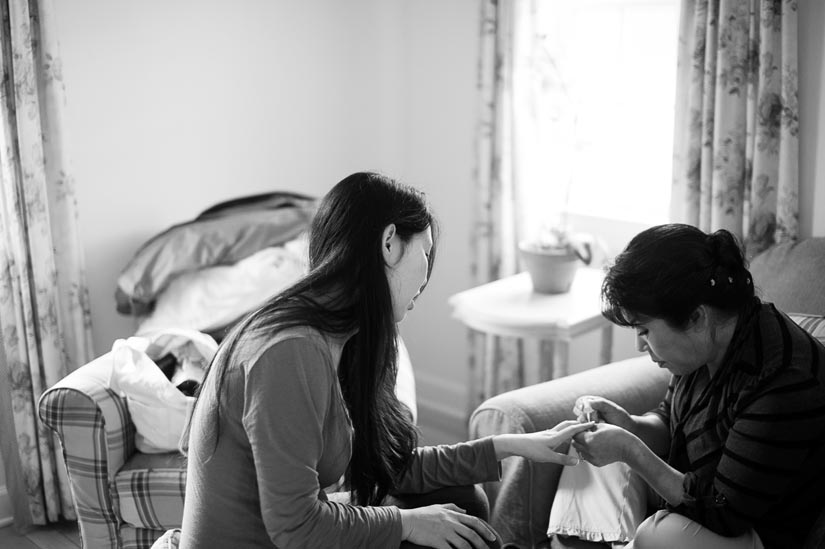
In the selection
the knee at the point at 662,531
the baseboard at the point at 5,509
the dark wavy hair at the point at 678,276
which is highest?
the dark wavy hair at the point at 678,276

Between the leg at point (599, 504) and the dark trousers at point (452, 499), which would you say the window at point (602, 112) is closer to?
the leg at point (599, 504)

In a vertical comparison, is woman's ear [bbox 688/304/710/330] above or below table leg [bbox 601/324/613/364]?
above

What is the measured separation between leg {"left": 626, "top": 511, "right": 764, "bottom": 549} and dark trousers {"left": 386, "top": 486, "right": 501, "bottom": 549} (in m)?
0.28

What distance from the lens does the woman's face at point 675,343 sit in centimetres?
143

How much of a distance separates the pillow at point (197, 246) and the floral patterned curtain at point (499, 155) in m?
0.63

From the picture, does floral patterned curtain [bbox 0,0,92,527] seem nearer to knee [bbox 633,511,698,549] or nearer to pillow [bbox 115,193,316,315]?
pillow [bbox 115,193,316,315]

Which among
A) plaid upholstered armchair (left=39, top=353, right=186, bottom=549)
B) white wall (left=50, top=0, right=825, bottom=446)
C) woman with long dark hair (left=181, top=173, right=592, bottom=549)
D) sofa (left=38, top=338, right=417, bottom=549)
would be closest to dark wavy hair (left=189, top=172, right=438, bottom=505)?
woman with long dark hair (left=181, top=173, right=592, bottom=549)

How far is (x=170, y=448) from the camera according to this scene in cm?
205

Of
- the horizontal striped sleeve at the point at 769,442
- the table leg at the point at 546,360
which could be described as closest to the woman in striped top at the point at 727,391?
the horizontal striped sleeve at the point at 769,442

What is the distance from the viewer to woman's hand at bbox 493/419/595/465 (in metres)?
1.58

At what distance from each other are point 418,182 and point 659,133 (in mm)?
987

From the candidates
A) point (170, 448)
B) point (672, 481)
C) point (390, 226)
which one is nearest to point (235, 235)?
point (170, 448)

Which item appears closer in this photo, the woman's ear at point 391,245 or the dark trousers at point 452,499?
the woman's ear at point 391,245

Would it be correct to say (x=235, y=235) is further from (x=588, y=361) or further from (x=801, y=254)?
(x=801, y=254)
